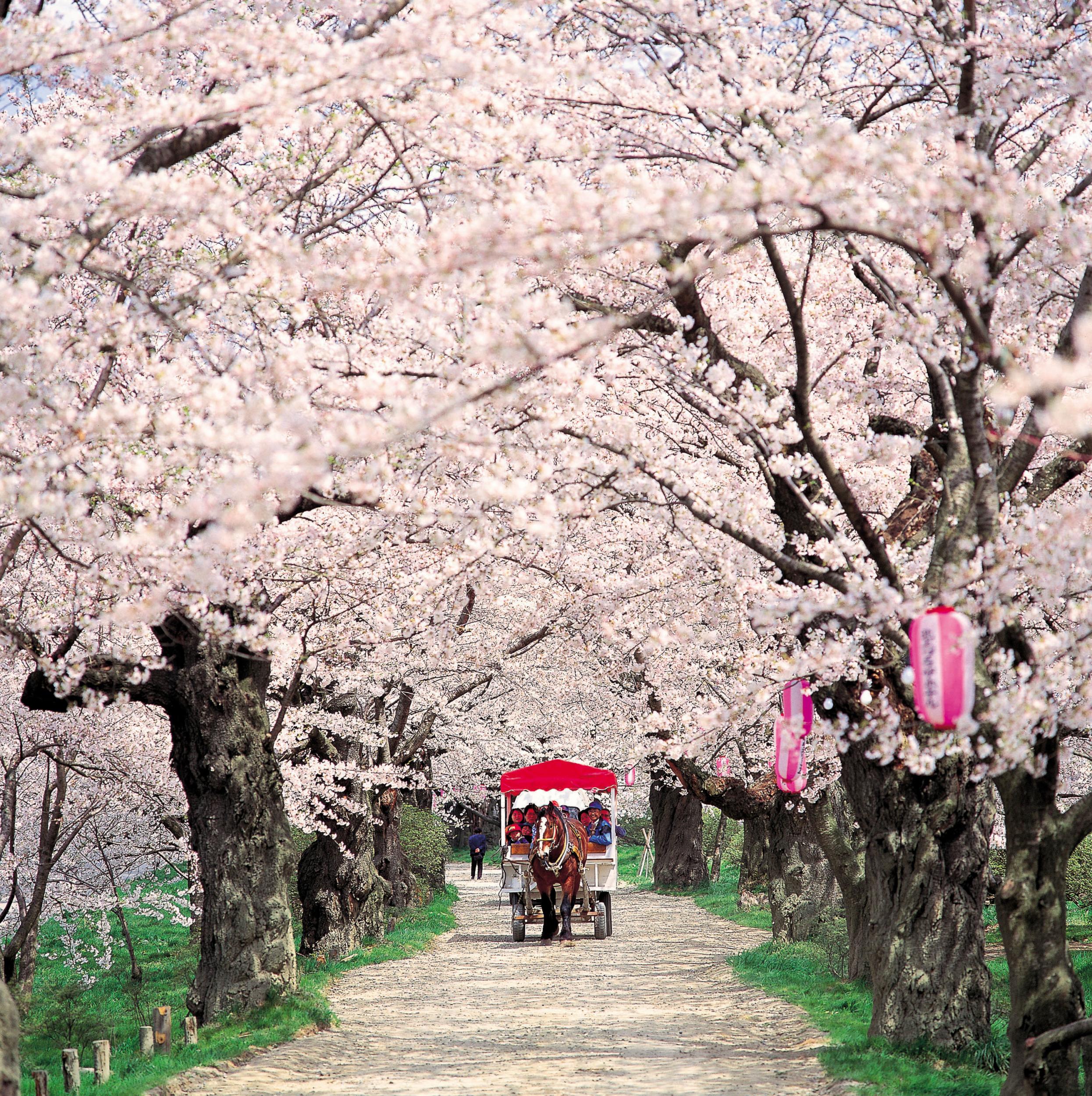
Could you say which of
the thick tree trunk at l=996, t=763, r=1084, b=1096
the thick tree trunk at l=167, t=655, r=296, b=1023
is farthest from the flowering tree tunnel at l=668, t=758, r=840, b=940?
the thick tree trunk at l=996, t=763, r=1084, b=1096

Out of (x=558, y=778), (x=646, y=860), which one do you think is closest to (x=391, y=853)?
(x=558, y=778)

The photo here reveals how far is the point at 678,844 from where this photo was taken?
107ft

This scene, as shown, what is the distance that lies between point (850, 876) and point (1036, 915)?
646 cm

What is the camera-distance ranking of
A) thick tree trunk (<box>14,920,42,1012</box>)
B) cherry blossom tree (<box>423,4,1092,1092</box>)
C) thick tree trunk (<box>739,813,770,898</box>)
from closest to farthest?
cherry blossom tree (<box>423,4,1092,1092</box>) → thick tree trunk (<box>14,920,42,1012</box>) → thick tree trunk (<box>739,813,770,898</box>)

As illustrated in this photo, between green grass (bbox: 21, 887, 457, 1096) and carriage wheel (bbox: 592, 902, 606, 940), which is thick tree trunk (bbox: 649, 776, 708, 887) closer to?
green grass (bbox: 21, 887, 457, 1096)

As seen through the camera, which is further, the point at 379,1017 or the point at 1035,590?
the point at 379,1017

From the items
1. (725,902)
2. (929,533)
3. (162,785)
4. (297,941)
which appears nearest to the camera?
(929,533)

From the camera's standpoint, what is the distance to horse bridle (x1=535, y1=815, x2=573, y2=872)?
1881 cm

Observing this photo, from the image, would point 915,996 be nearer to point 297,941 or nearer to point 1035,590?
point 1035,590

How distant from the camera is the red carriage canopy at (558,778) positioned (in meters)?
22.3

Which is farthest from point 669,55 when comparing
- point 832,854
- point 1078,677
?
point 832,854

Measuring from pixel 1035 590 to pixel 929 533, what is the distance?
8.26 ft

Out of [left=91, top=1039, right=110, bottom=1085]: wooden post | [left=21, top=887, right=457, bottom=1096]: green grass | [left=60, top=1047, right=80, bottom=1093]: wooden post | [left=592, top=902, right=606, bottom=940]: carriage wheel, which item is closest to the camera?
[left=60, top=1047, right=80, bottom=1093]: wooden post

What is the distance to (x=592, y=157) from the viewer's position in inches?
297
